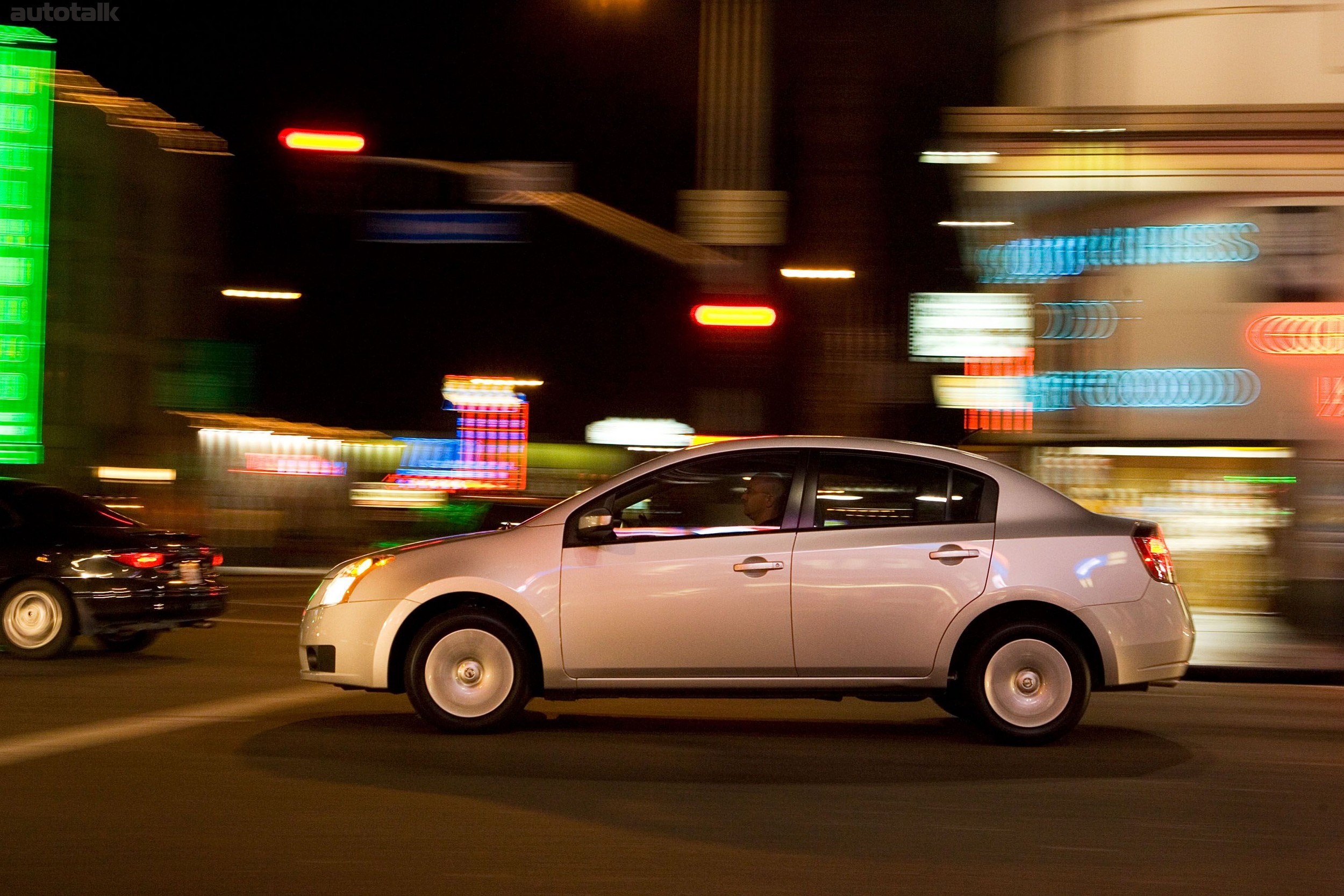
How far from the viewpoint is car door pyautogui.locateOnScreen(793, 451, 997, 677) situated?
7.25m

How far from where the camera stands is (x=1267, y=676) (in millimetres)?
11227

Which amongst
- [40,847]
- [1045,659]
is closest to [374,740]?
[40,847]

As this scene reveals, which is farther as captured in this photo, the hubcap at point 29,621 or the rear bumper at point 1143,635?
the hubcap at point 29,621

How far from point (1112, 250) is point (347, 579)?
1026 cm

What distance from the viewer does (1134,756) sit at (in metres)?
7.26

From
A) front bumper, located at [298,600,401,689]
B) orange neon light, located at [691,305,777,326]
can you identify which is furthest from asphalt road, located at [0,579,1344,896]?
orange neon light, located at [691,305,777,326]

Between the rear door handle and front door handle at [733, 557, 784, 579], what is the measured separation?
32.4 inches

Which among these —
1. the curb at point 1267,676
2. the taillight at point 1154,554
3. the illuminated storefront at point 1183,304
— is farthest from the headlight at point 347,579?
the illuminated storefront at point 1183,304

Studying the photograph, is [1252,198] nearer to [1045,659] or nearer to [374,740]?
[1045,659]

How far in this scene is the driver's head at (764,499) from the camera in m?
7.41

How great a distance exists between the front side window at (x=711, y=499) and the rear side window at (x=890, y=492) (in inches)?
8.8

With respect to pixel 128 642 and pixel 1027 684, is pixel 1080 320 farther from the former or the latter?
pixel 128 642

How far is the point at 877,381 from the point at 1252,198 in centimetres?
469

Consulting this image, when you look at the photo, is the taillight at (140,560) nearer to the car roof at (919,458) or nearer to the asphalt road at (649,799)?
the asphalt road at (649,799)
